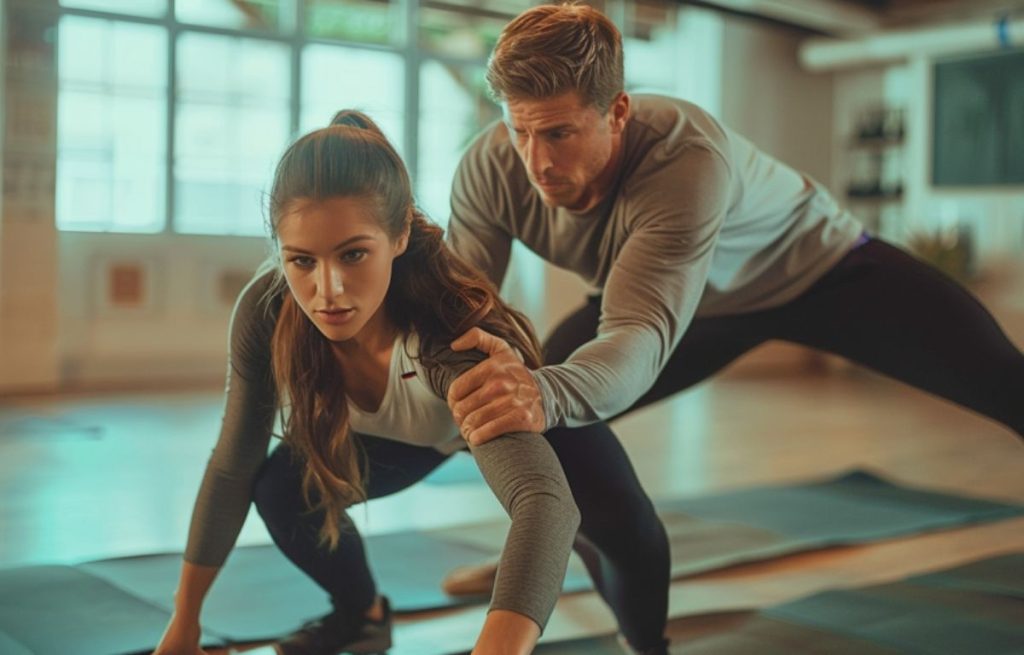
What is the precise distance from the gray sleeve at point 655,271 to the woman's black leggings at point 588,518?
3.8 inches

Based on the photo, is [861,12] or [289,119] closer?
[289,119]

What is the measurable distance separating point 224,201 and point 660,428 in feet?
8.89

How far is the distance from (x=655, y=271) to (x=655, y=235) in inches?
2.2

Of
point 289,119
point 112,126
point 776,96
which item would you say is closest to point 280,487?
point 112,126

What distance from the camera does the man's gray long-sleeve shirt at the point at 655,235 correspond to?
157cm

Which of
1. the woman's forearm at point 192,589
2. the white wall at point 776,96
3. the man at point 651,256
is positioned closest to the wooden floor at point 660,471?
the woman's forearm at point 192,589

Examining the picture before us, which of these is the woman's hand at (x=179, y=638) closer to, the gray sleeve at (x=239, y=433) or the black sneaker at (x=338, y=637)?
the gray sleeve at (x=239, y=433)

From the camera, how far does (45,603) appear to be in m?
2.04

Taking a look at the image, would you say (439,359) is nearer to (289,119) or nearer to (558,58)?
(558,58)

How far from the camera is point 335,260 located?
135 cm

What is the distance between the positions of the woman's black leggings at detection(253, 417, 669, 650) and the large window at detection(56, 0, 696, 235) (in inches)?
136

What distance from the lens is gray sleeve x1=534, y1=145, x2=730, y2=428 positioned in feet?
5.10

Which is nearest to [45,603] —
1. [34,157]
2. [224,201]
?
[34,157]

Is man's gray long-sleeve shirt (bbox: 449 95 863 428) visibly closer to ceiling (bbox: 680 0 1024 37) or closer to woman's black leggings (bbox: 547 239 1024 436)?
woman's black leggings (bbox: 547 239 1024 436)
